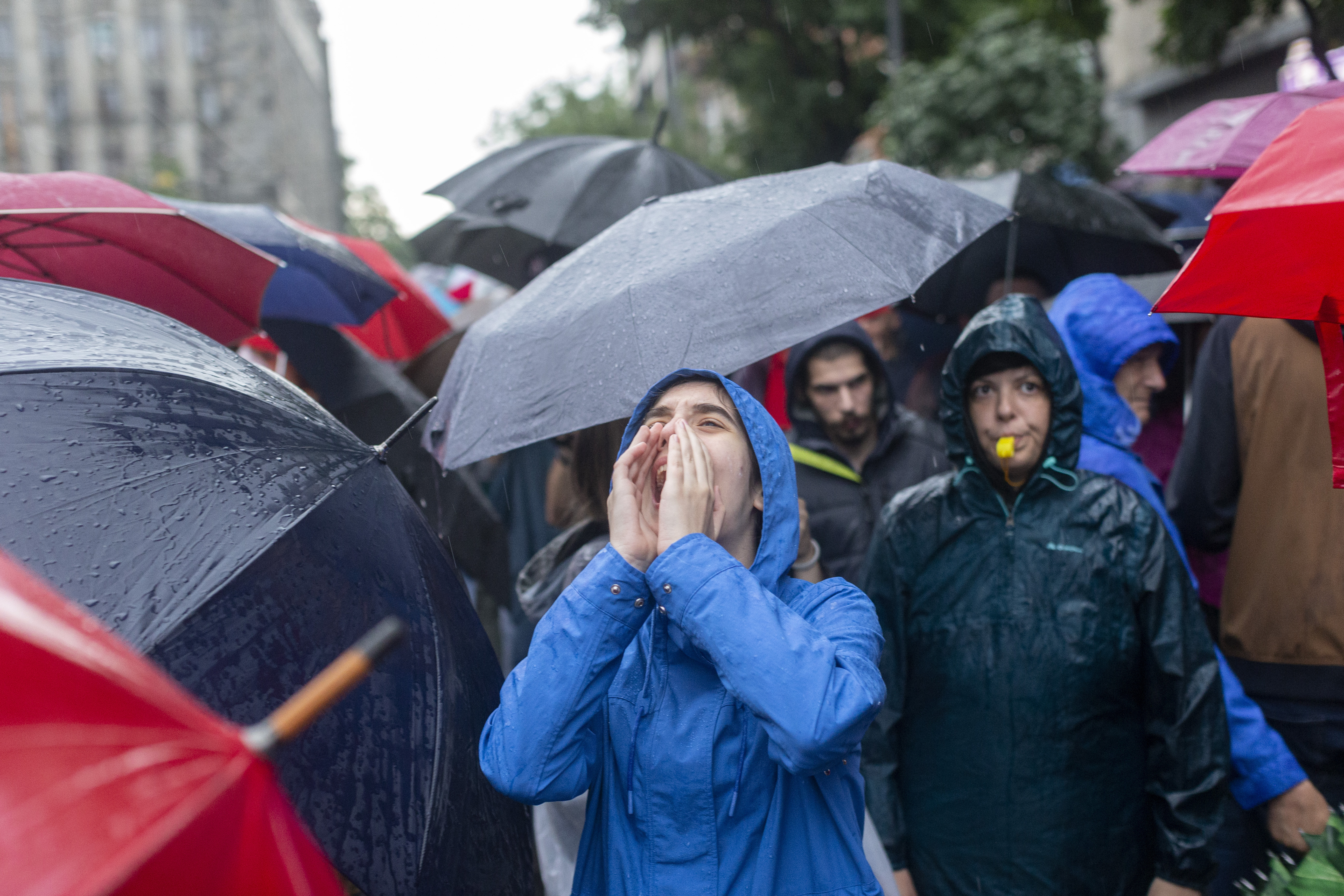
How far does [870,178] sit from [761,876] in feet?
6.06

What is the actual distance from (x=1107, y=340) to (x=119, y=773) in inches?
132

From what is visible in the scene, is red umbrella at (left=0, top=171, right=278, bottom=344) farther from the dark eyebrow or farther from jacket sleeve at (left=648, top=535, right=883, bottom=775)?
jacket sleeve at (left=648, top=535, right=883, bottom=775)

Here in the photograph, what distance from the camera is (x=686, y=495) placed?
6.34 ft

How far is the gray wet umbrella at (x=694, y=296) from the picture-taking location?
2463mm

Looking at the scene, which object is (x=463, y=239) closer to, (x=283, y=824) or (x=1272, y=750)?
(x=1272, y=750)

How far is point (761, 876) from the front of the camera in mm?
1883

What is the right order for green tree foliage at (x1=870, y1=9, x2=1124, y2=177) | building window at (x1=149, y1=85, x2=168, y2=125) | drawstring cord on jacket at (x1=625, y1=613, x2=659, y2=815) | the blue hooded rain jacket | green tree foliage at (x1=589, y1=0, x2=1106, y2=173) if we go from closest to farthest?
1. drawstring cord on jacket at (x1=625, y1=613, x2=659, y2=815)
2. the blue hooded rain jacket
3. green tree foliage at (x1=870, y1=9, x2=1124, y2=177)
4. green tree foliage at (x1=589, y1=0, x2=1106, y2=173)
5. building window at (x1=149, y1=85, x2=168, y2=125)

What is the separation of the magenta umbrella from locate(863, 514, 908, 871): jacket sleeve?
2157mm

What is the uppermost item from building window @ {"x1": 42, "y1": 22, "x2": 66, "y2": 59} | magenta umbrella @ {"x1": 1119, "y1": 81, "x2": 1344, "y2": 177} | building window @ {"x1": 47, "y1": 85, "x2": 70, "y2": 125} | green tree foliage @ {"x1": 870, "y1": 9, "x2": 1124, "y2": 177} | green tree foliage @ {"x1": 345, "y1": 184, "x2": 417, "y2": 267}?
building window @ {"x1": 42, "y1": 22, "x2": 66, "y2": 59}

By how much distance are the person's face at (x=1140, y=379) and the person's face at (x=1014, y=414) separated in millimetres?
956

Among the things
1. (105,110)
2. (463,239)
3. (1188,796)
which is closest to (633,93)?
(105,110)

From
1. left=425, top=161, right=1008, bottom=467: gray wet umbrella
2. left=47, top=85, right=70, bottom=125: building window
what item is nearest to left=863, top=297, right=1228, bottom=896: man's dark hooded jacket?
left=425, top=161, right=1008, bottom=467: gray wet umbrella

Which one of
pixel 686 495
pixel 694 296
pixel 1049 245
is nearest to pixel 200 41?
pixel 1049 245

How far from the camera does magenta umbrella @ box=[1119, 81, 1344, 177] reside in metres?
4.05
